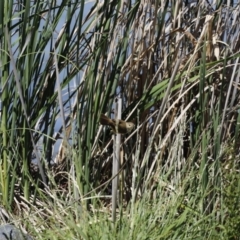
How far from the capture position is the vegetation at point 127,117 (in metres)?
2.38

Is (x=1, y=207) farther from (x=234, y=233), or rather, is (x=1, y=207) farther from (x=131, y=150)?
(x=234, y=233)

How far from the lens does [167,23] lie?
2977mm

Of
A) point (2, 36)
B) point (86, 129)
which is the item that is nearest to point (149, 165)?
point (86, 129)

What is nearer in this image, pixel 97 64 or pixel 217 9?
pixel 97 64

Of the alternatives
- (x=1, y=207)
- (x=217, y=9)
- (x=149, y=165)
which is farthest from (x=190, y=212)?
(x=217, y=9)

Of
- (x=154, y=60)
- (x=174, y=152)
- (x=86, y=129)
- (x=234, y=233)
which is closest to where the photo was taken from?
(x=234, y=233)

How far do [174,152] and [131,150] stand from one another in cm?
32

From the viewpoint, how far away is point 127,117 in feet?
9.14

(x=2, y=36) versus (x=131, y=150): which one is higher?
(x=2, y=36)

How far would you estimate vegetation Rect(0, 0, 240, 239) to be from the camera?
238cm

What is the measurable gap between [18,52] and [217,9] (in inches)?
31.2

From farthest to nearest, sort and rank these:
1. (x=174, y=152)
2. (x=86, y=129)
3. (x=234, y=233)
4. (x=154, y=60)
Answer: (x=154, y=60), (x=86, y=129), (x=174, y=152), (x=234, y=233)

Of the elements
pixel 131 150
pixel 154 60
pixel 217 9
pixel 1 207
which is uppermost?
pixel 217 9

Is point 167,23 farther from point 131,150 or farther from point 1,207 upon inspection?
point 1,207
